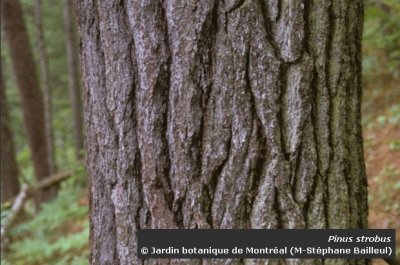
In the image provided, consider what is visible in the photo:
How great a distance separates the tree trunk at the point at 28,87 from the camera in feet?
26.6

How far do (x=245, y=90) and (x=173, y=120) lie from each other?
0.28 metres

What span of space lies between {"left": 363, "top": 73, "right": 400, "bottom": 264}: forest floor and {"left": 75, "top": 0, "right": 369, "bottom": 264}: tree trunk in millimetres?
1466

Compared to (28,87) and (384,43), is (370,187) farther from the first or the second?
(28,87)

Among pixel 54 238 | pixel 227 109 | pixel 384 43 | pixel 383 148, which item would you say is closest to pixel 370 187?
pixel 383 148

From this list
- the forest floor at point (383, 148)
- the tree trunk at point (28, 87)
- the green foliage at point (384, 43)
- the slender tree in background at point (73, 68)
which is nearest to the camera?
the forest floor at point (383, 148)

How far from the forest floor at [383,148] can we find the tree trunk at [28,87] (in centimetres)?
652

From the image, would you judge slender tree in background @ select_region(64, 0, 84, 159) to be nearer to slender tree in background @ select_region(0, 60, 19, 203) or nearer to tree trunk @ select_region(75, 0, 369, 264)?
slender tree in background @ select_region(0, 60, 19, 203)

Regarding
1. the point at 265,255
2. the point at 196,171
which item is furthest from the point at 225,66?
the point at 265,255

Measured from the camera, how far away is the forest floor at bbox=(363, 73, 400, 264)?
3.70 meters

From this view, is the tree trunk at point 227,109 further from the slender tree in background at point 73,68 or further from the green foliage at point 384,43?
the slender tree in background at point 73,68

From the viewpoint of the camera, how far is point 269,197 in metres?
1.33

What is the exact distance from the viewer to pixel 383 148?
5.15m

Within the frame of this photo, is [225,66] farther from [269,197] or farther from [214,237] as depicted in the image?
[214,237]

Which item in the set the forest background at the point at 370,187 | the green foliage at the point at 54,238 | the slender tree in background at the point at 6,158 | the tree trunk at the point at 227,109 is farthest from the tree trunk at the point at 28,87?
the tree trunk at the point at 227,109
